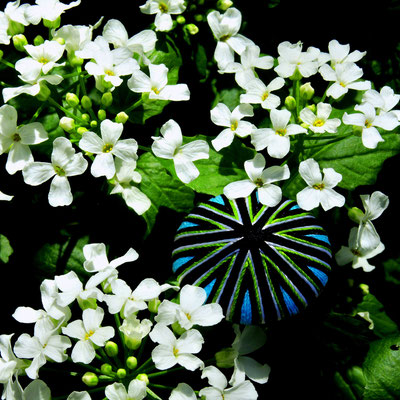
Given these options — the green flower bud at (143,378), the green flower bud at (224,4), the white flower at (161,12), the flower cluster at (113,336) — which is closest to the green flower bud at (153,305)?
the flower cluster at (113,336)

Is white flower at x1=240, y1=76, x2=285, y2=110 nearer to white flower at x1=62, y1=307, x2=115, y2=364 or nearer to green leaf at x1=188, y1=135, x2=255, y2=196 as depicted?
green leaf at x1=188, y1=135, x2=255, y2=196

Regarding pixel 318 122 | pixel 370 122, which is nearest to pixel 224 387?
pixel 318 122

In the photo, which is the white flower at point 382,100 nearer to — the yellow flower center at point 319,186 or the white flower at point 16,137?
the yellow flower center at point 319,186

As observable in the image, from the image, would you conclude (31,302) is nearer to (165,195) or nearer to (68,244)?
(68,244)

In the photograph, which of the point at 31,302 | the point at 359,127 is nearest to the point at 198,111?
the point at 359,127

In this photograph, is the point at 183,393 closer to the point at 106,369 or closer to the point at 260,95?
the point at 106,369

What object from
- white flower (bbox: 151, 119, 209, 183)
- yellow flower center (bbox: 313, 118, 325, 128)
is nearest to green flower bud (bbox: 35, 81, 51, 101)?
white flower (bbox: 151, 119, 209, 183)
